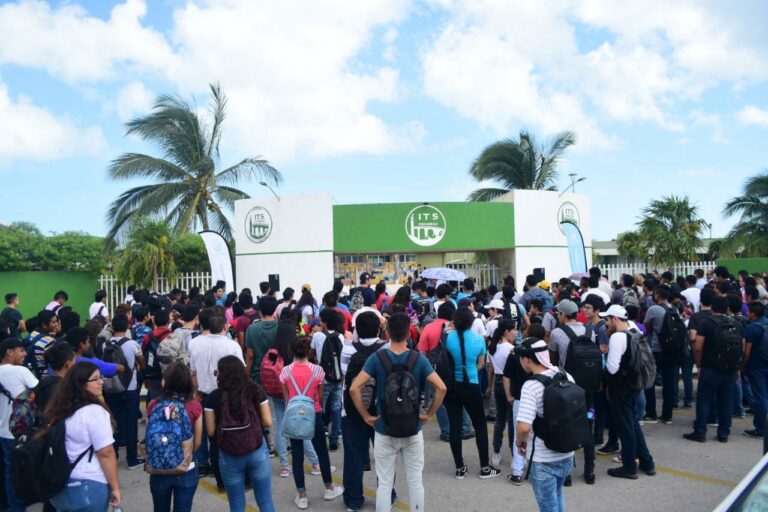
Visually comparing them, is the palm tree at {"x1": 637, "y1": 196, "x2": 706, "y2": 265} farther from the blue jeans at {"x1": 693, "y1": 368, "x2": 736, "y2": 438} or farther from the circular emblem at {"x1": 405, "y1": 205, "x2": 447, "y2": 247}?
the blue jeans at {"x1": 693, "y1": 368, "x2": 736, "y2": 438}

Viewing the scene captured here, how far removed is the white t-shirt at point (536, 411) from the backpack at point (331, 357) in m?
2.42

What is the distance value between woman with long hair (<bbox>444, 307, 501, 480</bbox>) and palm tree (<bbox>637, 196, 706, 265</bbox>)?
20.3 metres

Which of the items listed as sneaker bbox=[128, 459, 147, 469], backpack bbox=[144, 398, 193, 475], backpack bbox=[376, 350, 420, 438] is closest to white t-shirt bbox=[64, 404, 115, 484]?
backpack bbox=[144, 398, 193, 475]

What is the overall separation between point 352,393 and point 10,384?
269cm

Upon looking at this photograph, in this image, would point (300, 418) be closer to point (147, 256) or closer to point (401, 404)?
point (401, 404)

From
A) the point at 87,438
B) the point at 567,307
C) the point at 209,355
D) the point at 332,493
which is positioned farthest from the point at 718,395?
the point at 87,438

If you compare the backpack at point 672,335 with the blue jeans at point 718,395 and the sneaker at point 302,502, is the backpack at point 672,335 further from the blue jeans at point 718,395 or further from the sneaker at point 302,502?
the sneaker at point 302,502

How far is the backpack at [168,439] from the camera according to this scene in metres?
3.52

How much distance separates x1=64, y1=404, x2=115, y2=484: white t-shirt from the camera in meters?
3.18

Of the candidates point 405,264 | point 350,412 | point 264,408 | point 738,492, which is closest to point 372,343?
point 350,412

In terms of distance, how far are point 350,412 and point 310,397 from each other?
0.41m

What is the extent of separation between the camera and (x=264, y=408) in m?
3.97

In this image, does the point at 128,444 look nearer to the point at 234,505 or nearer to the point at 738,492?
the point at 234,505

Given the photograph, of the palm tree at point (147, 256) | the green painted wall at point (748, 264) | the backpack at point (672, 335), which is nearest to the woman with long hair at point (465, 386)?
the backpack at point (672, 335)
